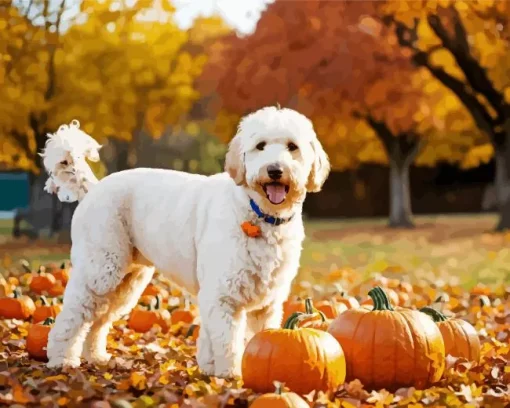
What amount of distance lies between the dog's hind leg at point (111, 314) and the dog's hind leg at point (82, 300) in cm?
18

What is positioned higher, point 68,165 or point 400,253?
point 68,165

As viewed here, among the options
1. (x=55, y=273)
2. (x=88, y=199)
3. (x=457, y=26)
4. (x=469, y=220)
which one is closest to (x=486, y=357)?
(x=88, y=199)

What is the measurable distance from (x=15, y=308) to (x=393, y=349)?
3519 mm

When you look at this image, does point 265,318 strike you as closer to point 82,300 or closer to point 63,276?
point 82,300

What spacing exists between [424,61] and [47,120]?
8.33 m

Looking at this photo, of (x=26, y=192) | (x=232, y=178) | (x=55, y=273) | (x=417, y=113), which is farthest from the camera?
(x=26, y=192)

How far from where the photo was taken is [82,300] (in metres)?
5.24

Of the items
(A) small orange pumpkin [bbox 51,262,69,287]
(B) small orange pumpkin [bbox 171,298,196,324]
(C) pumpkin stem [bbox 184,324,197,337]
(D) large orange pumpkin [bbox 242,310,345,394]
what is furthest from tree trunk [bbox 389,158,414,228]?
(D) large orange pumpkin [bbox 242,310,345,394]

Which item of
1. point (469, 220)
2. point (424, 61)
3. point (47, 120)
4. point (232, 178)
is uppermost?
point (424, 61)

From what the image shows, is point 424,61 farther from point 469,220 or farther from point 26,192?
point 26,192

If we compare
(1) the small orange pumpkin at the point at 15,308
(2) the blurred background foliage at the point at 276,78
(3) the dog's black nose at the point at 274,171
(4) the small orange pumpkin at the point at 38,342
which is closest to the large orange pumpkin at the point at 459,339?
(3) the dog's black nose at the point at 274,171

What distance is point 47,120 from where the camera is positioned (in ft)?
50.8

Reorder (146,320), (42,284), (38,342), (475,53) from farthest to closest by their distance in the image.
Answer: (475,53) < (42,284) < (146,320) < (38,342)

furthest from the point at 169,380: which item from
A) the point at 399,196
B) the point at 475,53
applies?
the point at 399,196
